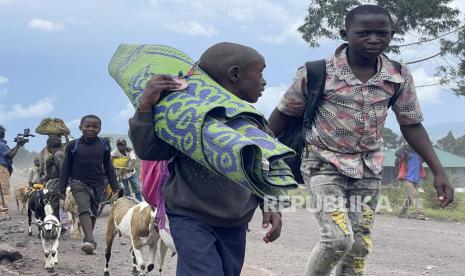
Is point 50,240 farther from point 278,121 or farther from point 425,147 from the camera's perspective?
point 425,147

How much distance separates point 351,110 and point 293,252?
16.6 feet

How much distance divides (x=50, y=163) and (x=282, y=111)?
7.57 m

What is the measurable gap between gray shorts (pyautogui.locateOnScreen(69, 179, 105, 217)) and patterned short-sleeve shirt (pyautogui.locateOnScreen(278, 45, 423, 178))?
17.3ft

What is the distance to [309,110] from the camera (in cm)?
465

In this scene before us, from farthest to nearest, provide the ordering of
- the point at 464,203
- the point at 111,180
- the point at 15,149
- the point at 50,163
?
the point at 464,203 < the point at 15,149 < the point at 50,163 < the point at 111,180

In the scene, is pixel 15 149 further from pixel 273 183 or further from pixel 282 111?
pixel 273 183

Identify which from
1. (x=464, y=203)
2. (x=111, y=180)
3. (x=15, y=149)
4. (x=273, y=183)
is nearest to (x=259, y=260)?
(x=111, y=180)

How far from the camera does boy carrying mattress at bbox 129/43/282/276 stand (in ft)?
10.3

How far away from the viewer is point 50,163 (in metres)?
11.5

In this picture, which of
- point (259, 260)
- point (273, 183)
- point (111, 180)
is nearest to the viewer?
point (273, 183)

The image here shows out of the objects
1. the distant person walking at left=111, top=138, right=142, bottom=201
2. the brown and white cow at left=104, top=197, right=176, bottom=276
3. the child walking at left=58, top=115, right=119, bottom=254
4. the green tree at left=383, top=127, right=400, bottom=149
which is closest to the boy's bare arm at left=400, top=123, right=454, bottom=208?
the brown and white cow at left=104, top=197, right=176, bottom=276

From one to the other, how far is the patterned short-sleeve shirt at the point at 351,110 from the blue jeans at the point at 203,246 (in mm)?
1352

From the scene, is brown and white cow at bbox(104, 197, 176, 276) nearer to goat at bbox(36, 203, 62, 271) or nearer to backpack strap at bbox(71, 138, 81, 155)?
goat at bbox(36, 203, 62, 271)

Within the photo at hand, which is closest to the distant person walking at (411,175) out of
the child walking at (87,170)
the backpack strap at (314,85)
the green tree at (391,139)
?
the child walking at (87,170)
